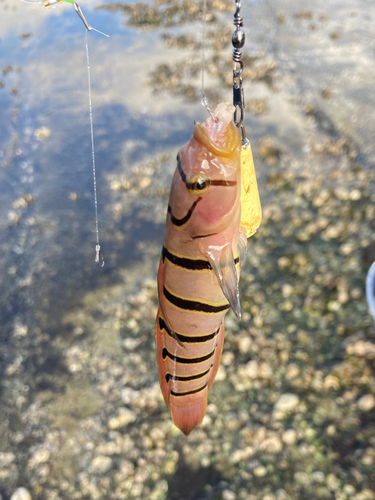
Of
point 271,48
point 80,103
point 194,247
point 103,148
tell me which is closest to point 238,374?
point 194,247

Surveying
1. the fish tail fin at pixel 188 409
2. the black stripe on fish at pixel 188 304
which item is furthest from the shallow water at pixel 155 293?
the black stripe on fish at pixel 188 304

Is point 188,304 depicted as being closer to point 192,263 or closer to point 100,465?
point 192,263

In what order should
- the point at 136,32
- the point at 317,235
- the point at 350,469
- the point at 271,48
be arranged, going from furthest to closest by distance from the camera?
1. the point at 136,32
2. the point at 271,48
3. the point at 317,235
4. the point at 350,469

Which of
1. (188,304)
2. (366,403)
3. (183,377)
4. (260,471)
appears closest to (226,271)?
(188,304)

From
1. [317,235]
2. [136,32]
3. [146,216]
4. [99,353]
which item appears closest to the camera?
[99,353]

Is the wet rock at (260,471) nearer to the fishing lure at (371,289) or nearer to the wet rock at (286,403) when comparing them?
the wet rock at (286,403)

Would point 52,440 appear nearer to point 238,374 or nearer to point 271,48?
point 238,374
